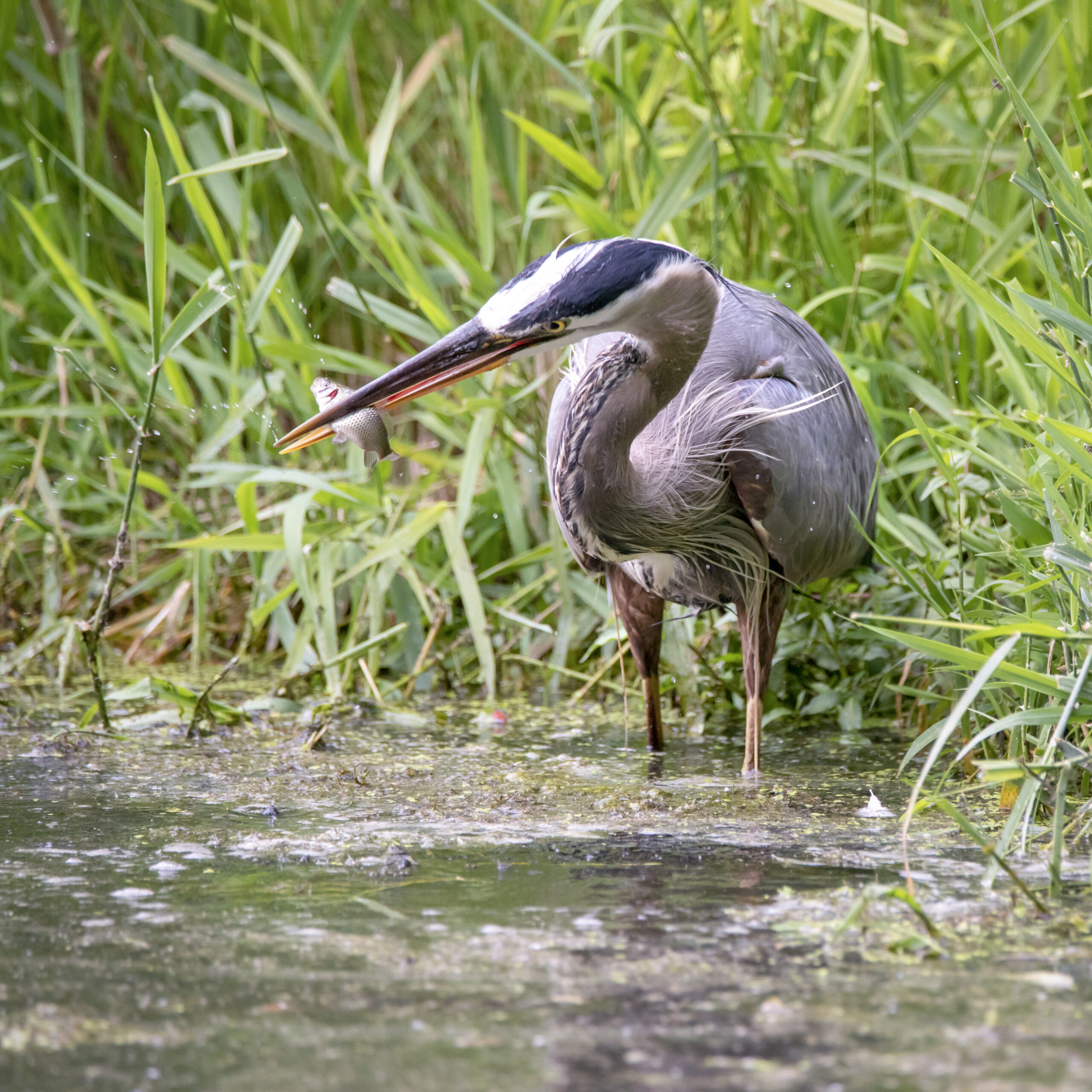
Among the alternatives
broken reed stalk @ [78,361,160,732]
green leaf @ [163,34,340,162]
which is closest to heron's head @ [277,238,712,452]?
broken reed stalk @ [78,361,160,732]

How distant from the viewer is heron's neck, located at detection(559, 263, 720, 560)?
3002mm

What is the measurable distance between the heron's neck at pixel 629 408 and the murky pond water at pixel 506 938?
630 mm

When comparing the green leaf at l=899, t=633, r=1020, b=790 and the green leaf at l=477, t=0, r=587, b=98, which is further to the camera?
the green leaf at l=477, t=0, r=587, b=98

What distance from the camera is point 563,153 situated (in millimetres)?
4363

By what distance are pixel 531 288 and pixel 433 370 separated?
26cm

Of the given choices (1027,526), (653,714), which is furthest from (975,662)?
(653,714)

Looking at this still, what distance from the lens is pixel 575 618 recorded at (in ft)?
14.5

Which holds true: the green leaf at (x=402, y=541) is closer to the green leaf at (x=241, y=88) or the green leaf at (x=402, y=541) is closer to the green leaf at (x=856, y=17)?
the green leaf at (x=241, y=88)

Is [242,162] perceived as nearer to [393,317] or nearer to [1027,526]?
[393,317]

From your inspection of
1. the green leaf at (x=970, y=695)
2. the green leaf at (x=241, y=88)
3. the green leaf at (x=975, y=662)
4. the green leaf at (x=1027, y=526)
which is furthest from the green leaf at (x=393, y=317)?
the green leaf at (x=970, y=695)

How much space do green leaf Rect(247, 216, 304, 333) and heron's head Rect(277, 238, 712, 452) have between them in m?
1.28

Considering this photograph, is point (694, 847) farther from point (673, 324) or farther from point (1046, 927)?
point (673, 324)

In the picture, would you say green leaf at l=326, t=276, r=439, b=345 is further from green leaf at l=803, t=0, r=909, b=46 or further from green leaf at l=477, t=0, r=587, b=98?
green leaf at l=803, t=0, r=909, b=46

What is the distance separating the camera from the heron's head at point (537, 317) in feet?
8.84
